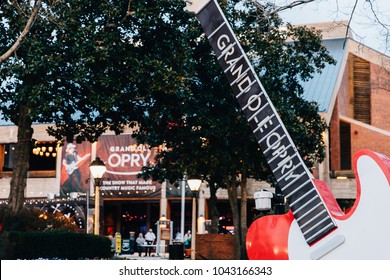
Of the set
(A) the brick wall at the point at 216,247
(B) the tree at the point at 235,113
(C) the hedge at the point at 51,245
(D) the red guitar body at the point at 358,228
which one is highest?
(B) the tree at the point at 235,113

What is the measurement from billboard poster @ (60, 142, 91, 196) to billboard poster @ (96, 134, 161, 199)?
1.13m

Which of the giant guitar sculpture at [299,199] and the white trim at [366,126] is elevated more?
the white trim at [366,126]

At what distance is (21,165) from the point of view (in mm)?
17375

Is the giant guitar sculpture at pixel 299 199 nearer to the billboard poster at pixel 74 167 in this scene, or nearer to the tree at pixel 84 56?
the tree at pixel 84 56

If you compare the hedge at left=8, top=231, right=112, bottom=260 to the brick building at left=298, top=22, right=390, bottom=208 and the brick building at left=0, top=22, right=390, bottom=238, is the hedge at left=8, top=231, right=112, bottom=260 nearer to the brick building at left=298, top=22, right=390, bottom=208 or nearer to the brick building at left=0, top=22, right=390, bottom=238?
the brick building at left=0, top=22, right=390, bottom=238

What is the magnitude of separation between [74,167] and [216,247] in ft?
59.1

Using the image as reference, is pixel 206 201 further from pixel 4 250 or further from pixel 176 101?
pixel 4 250

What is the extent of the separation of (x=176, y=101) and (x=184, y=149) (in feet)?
15.2

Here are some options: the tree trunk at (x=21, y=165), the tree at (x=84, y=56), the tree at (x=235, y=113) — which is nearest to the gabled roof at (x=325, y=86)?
the tree at (x=235, y=113)

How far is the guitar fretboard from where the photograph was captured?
9.59 metres

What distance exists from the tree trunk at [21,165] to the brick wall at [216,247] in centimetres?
869

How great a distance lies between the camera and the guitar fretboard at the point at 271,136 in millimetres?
9586

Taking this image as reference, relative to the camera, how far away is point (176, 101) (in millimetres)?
18047

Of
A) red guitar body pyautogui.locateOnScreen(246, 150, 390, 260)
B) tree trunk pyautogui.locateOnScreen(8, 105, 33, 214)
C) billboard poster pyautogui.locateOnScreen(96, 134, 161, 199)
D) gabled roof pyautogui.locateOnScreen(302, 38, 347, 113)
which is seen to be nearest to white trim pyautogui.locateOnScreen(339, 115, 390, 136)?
gabled roof pyautogui.locateOnScreen(302, 38, 347, 113)
